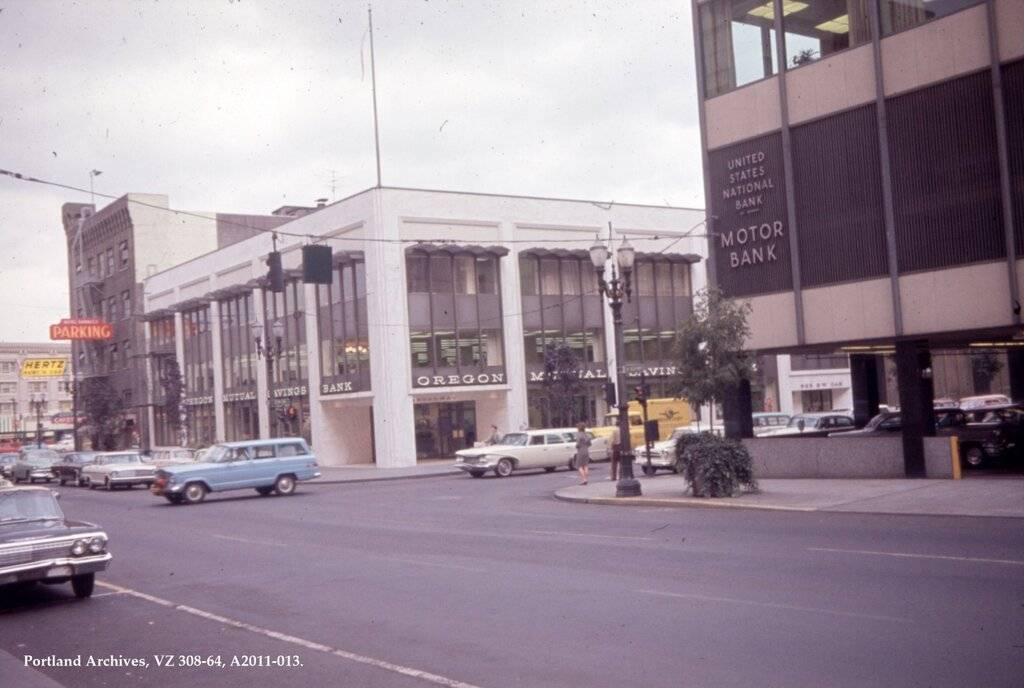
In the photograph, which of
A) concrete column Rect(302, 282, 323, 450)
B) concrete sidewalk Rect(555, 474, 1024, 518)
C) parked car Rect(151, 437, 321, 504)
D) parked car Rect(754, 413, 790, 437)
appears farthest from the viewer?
concrete column Rect(302, 282, 323, 450)

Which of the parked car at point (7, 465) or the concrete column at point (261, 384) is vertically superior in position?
the concrete column at point (261, 384)

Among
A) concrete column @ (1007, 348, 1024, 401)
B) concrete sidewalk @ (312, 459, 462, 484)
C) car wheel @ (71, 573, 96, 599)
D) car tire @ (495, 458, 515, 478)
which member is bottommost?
concrete sidewalk @ (312, 459, 462, 484)

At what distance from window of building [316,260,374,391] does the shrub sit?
1042 inches

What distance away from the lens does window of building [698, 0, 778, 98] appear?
88.3 ft

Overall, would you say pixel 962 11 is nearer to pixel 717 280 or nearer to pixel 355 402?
pixel 717 280

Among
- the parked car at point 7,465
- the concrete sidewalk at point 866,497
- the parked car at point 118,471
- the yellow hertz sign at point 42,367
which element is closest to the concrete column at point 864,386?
the concrete sidewalk at point 866,497

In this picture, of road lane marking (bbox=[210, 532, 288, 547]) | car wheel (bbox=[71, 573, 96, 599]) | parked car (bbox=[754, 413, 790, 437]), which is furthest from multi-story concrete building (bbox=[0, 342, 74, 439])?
car wheel (bbox=[71, 573, 96, 599])

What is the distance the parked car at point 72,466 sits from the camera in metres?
43.7

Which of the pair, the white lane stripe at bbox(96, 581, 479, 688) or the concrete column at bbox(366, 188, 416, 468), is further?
the concrete column at bbox(366, 188, 416, 468)

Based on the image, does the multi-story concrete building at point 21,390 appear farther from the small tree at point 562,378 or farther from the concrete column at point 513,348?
the small tree at point 562,378

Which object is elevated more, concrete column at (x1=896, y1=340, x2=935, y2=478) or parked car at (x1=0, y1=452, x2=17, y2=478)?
concrete column at (x1=896, y1=340, x2=935, y2=478)

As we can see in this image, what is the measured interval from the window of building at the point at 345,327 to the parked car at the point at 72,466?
11438mm

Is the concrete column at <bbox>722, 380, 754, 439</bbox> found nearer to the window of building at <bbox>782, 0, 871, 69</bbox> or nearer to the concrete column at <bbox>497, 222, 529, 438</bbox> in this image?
the window of building at <bbox>782, 0, 871, 69</bbox>

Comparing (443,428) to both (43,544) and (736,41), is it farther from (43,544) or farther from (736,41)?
(43,544)
